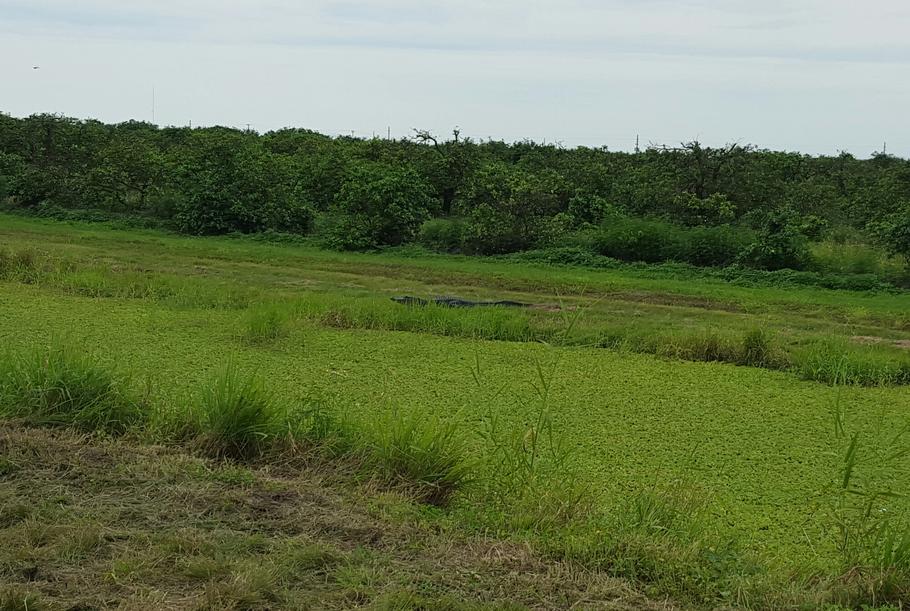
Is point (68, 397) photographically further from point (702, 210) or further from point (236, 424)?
point (702, 210)

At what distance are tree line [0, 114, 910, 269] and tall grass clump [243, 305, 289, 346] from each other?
7423 millimetres

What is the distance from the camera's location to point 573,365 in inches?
295

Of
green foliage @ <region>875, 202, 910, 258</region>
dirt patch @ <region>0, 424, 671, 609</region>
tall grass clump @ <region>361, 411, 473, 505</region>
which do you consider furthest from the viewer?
green foliage @ <region>875, 202, 910, 258</region>

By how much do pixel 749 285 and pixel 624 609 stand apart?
1008cm

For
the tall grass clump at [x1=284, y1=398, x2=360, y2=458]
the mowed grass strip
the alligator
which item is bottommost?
the mowed grass strip

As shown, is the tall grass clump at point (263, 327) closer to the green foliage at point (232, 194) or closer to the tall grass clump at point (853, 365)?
the tall grass clump at point (853, 365)

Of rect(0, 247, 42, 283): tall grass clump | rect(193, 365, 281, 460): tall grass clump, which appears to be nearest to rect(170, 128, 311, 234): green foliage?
rect(0, 247, 42, 283): tall grass clump

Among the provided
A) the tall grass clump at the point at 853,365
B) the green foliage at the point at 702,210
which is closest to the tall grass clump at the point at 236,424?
the tall grass clump at the point at 853,365

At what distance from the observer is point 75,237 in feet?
51.0

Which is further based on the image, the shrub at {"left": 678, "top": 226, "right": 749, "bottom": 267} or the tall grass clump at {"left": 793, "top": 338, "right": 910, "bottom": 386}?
the shrub at {"left": 678, "top": 226, "right": 749, "bottom": 267}

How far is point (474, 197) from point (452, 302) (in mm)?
7124

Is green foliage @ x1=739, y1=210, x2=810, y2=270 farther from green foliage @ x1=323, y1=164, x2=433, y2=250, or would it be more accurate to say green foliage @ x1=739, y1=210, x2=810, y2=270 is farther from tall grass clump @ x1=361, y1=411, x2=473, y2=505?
tall grass clump @ x1=361, y1=411, x2=473, y2=505

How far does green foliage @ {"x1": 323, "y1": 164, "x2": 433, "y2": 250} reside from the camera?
15.5 metres

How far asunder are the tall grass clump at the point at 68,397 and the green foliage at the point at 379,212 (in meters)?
10.6
